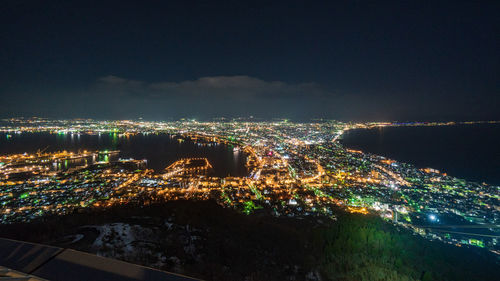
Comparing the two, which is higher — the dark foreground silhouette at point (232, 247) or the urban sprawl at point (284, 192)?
the dark foreground silhouette at point (232, 247)

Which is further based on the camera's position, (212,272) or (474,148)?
(474,148)

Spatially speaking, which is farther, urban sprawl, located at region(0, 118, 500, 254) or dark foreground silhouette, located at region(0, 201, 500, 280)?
urban sprawl, located at region(0, 118, 500, 254)

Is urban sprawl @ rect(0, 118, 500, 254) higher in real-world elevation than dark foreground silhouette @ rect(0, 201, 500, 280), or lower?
lower

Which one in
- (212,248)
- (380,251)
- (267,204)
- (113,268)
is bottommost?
(267,204)

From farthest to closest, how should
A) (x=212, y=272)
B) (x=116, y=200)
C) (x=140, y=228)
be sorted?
1. (x=116, y=200)
2. (x=140, y=228)
3. (x=212, y=272)

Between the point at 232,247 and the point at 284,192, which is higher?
the point at 232,247

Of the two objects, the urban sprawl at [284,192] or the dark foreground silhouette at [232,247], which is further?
the urban sprawl at [284,192]

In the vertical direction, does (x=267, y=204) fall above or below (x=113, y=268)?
below

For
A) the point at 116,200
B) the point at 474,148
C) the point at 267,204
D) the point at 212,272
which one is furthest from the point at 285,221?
the point at 474,148

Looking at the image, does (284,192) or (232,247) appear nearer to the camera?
(232,247)

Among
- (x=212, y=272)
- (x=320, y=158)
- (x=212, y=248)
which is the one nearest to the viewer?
(x=212, y=272)

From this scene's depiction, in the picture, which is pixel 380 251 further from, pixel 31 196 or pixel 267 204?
pixel 31 196
